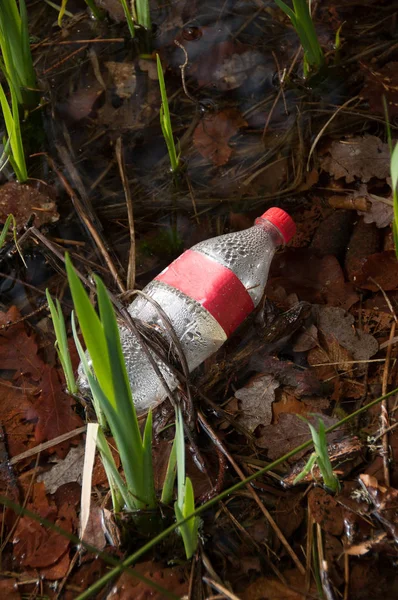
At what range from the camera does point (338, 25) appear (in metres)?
3.04

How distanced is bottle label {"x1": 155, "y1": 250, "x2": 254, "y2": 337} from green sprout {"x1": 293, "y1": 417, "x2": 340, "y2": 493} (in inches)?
20.0

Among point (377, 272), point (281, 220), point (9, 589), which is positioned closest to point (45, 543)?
point (9, 589)

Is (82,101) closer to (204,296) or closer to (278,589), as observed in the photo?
(204,296)

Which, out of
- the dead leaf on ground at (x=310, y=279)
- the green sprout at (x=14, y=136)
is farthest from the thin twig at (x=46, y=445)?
the green sprout at (x=14, y=136)

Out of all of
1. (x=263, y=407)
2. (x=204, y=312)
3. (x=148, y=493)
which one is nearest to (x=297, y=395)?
(x=263, y=407)

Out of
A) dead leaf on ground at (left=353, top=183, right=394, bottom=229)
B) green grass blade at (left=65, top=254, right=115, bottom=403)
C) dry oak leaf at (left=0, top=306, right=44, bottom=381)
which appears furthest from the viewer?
dead leaf on ground at (left=353, top=183, right=394, bottom=229)

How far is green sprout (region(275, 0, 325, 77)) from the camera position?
98.4 inches

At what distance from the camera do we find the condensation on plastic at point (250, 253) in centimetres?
230

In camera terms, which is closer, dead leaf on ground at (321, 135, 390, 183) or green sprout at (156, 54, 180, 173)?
green sprout at (156, 54, 180, 173)

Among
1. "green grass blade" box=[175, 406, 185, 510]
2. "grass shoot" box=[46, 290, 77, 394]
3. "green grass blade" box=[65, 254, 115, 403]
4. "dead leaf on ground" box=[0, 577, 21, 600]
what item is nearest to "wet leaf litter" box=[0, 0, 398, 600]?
"dead leaf on ground" box=[0, 577, 21, 600]

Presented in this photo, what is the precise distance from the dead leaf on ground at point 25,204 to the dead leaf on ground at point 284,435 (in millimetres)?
1284

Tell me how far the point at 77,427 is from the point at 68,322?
1.45 ft

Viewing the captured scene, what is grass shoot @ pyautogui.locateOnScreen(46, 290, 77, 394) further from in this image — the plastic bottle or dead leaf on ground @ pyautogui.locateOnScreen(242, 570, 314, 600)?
dead leaf on ground @ pyautogui.locateOnScreen(242, 570, 314, 600)

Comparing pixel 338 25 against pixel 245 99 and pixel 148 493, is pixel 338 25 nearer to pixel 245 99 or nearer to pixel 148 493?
pixel 245 99
